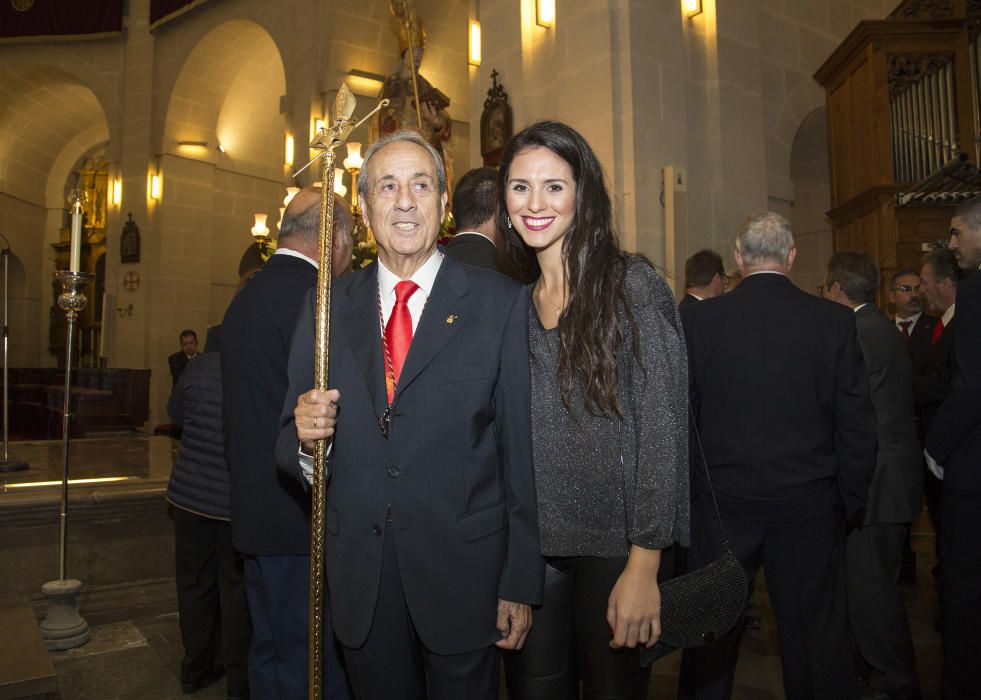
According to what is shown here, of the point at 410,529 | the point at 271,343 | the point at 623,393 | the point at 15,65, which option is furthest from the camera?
the point at 15,65

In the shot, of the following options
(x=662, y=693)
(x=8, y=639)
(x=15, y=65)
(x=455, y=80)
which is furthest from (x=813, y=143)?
(x=15, y=65)

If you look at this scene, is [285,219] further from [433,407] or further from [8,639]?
[8,639]

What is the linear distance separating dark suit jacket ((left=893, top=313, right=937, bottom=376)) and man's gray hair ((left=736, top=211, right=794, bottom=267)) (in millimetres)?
2352

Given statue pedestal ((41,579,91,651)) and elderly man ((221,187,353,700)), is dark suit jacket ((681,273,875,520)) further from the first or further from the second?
statue pedestal ((41,579,91,651))

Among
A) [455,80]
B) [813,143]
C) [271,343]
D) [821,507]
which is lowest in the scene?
[821,507]

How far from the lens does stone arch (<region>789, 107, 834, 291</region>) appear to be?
8680mm

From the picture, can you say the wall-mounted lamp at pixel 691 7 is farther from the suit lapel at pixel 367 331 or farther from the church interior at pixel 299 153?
the suit lapel at pixel 367 331

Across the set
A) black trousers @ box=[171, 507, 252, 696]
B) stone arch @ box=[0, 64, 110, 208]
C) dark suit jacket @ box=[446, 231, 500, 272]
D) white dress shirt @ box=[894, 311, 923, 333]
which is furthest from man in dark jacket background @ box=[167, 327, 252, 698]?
stone arch @ box=[0, 64, 110, 208]

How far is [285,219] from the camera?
229cm

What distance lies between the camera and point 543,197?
1.61 meters

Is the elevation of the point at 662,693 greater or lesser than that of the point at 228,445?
lesser

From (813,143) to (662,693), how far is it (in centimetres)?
750

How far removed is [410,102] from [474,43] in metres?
1.62

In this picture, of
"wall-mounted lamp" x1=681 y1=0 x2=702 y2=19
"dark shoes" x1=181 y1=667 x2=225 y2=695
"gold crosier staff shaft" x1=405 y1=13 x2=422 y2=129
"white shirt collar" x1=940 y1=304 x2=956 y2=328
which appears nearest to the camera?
Result: "dark shoes" x1=181 y1=667 x2=225 y2=695
